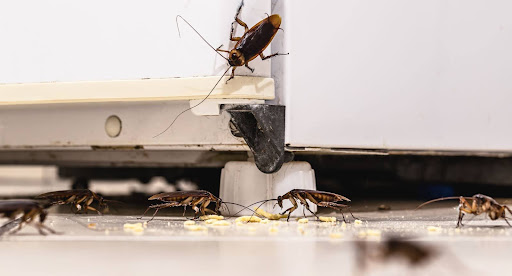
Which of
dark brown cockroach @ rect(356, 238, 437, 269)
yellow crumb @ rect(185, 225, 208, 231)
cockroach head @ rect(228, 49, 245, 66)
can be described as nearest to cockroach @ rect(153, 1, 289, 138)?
cockroach head @ rect(228, 49, 245, 66)

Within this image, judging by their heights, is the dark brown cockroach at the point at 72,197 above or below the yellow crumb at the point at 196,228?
above

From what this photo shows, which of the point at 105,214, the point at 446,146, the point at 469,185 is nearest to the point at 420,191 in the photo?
the point at 469,185

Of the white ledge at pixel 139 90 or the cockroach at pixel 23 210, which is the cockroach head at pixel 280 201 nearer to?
the white ledge at pixel 139 90

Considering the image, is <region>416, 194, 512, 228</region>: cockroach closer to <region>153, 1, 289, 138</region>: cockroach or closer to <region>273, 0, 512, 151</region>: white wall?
<region>273, 0, 512, 151</region>: white wall

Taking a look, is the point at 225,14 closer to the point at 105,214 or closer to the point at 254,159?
the point at 254,159

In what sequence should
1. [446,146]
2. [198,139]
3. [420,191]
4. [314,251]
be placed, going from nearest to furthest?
[314,251] → [198,139] → [446,146] → [420,191]

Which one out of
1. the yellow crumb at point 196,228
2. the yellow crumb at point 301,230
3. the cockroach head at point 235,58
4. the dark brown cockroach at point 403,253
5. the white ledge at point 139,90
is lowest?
the yellow crumb at point 301,230

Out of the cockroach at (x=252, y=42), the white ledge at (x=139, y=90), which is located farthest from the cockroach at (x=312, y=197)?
the cockroach at (x=252, y=42)
